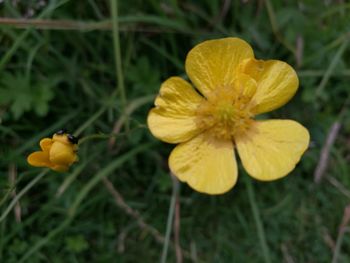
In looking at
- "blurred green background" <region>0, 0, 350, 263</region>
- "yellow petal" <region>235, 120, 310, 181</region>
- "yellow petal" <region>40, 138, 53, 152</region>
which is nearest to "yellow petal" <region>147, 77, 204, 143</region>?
"yellow petal" <region>235, 120, 310, 181</region>

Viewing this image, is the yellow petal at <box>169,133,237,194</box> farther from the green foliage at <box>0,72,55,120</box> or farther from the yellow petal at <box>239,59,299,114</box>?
the green foliage at <box>0,72,55,120</box>

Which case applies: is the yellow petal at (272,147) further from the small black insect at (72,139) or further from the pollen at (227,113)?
the small black insect at (72,139)

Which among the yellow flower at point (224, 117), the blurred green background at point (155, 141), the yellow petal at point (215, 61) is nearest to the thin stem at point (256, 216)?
the blurred green background at point (155, 141)

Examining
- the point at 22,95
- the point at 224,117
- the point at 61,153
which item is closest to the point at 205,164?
the point at 224,117

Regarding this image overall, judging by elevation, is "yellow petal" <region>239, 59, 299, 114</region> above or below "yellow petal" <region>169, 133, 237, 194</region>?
above

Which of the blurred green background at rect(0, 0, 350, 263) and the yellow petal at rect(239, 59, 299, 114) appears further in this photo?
the blurred green background at rect(0, 0, 350, 263)

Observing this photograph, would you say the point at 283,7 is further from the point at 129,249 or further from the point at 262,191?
the point at 129,249
